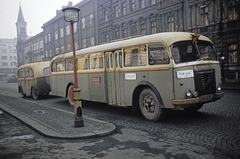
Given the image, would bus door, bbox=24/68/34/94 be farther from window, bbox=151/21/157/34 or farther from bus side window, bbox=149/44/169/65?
window, bbox=151/21/157/34

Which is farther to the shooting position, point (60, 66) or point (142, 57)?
point (60, 66)

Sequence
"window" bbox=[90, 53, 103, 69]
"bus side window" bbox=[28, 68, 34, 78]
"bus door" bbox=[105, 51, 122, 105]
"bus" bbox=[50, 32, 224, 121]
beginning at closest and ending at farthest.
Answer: "bus" bbox=[50, 32, 224, 121] < "bus door" bbox=[105, 51, 122, 105] < "window" bbox=[90, 53, 103, 69] < "bus side window" bbox=[28, 68, 34, 78]

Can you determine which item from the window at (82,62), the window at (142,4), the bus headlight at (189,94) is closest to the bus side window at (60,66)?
the window at (82,62)

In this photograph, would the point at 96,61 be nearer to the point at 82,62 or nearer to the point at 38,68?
the point at 82,62

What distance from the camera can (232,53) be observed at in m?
22.0

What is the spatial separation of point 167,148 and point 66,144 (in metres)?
2.22

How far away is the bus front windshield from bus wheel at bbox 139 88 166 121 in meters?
1.35

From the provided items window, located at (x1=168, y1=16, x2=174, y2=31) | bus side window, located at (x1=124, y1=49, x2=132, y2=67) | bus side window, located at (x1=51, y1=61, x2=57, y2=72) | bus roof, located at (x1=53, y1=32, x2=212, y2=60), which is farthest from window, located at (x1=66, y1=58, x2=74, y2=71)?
window, located at (x1=168, y1=16, x2=174, y2=31)

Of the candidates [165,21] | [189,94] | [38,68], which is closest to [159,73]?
[189,94]

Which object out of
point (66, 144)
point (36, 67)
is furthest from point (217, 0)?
point (66, 144)

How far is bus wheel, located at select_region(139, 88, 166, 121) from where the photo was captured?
695 cm

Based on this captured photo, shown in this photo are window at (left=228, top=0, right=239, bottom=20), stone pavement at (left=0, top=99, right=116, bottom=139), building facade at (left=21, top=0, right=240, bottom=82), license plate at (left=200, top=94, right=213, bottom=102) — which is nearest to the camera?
stone pavement at (left=0, top=99, right=116, bottom=139)

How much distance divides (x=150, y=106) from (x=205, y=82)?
179cm

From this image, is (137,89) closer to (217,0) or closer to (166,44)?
→ (166,44)
